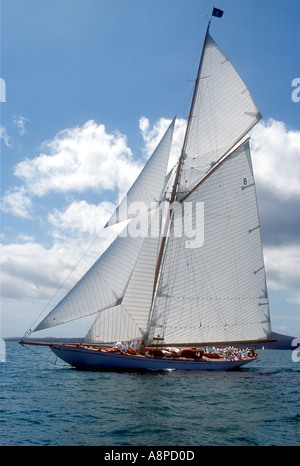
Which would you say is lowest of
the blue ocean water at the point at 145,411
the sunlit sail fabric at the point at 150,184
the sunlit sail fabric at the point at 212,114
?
the blue ocean water at the point at 145,411

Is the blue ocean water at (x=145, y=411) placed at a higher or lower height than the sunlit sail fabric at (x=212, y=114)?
lower

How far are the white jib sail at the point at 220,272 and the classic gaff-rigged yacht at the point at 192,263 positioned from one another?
9cm

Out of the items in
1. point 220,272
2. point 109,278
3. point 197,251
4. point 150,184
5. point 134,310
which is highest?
point 150,184

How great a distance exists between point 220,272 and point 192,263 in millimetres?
2675

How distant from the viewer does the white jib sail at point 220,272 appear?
97.1 ft

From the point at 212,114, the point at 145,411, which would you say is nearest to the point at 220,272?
the point at 212,114

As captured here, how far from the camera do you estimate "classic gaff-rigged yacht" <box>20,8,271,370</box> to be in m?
27.3

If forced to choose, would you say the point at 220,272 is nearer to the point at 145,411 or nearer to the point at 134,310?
the point at 134,310

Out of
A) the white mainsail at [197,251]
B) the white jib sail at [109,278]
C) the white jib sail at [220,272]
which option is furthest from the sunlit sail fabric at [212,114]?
the white jib sail at [109,278]

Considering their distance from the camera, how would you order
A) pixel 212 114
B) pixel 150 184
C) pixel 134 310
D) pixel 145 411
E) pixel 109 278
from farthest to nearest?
pixel 212 114 < pixel 150 184 < pixel 134 310 < pixel 109 278 < pixel 145 411

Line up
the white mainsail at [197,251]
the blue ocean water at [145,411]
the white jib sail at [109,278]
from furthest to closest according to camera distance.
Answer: the white mainsail at [197,251], the white jib sail at [109,278], the blue ocean water at [145,411]

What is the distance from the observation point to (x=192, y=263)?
30.4 meters

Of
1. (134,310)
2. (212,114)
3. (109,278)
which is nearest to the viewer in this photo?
(109,278)

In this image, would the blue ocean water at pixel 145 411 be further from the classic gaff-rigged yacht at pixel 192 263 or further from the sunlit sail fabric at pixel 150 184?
the sunlit sail fabric at pixel 150 184
